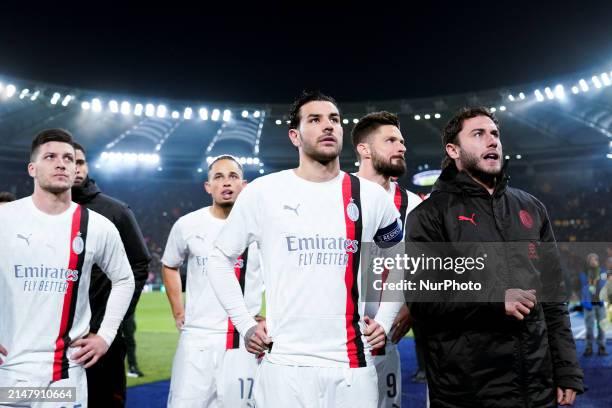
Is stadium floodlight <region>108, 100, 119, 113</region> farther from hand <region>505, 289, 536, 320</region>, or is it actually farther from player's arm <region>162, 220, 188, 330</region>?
hand <region>505, 289, 536, 320</region>

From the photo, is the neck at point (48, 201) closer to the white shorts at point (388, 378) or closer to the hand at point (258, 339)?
the hand at point (258, 339)

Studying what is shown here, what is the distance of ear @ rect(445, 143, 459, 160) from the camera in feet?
10.7

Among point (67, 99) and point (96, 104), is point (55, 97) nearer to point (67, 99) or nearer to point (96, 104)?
point (67, 99)

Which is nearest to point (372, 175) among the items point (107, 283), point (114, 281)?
point (114, 281)

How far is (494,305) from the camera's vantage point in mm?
2754

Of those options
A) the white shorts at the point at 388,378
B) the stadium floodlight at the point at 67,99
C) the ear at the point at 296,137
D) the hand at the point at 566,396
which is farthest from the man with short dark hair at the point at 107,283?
the stadium floodlight at the point at 67,99

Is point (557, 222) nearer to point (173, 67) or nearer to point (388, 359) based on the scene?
point (173, 67)

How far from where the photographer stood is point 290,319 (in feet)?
9.58

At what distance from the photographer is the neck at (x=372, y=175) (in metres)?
4.25

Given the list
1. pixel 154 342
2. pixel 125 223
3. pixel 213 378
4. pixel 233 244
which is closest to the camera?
pixel 233 244

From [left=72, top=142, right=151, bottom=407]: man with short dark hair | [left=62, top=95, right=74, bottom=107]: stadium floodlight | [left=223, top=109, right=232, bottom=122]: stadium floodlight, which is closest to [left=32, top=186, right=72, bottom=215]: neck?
[left=72, top=142, right=151, bottom=407]: man with short dark hair

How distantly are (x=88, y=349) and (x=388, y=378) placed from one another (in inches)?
74.9

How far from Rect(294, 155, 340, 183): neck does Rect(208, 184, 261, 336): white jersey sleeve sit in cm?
29

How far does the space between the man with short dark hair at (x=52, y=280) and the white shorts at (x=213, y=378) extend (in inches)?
42.4
